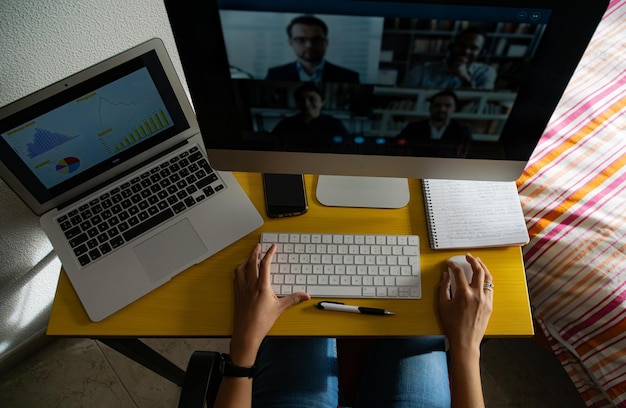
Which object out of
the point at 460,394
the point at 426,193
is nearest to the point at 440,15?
the point at 426,193

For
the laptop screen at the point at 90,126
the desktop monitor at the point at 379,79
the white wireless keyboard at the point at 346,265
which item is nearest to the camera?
the desktop monitor at the point at 379,79

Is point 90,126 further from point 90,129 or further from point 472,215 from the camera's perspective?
point 472,215

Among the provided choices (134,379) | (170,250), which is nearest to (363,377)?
(170,250)

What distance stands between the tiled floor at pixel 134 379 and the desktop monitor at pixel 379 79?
93 centimetres

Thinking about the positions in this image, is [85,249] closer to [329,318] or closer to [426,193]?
[329,318]

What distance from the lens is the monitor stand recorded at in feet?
3.20

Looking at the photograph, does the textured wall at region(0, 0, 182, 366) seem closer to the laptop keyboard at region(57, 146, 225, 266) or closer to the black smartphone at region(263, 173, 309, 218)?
the laptop keyboard at region(57, 146, 225, 266)

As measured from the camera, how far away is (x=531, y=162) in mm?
1142

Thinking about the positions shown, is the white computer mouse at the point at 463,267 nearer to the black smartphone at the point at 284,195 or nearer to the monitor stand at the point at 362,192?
the monitor stand at the point at 362,192

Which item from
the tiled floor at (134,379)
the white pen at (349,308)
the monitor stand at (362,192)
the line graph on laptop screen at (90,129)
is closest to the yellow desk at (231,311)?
the white pen at (349,308)

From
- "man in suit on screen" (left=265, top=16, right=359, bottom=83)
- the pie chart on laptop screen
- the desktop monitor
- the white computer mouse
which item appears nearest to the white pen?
the white computer mouse

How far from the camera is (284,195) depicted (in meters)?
0.96

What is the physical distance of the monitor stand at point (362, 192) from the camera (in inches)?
38.4

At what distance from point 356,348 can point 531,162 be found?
25.1 inches
